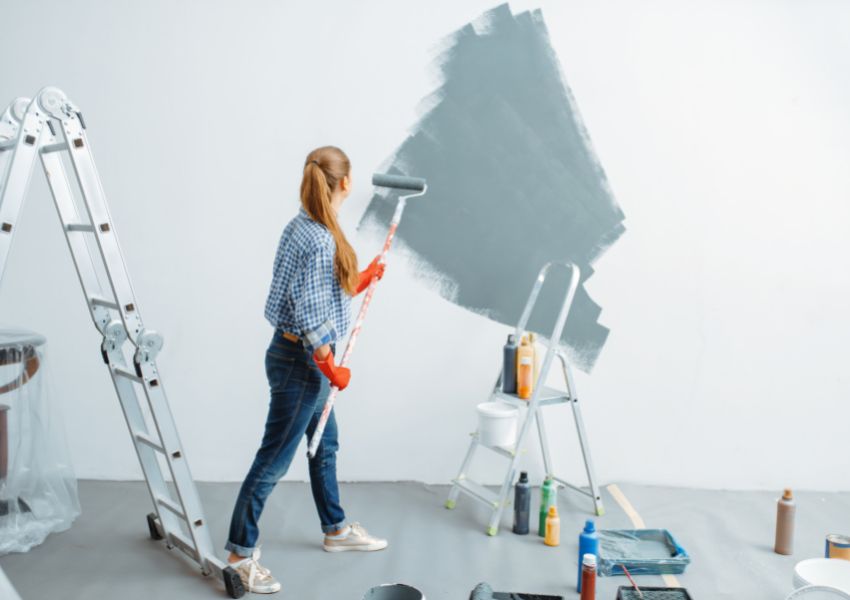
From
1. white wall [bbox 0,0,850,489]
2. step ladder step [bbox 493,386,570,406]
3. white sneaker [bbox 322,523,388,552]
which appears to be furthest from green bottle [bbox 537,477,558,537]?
white sneaker [bbox 322,523,388,552]

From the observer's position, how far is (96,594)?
2.29m

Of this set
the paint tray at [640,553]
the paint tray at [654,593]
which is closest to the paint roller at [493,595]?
the paint tray at [654,593]

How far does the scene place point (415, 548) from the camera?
105 inches

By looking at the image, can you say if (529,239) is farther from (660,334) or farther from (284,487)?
(284,487)

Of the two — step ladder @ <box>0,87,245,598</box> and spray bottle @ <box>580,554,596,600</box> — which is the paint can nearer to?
spray bottle @ <box>580,554,596,600</box>

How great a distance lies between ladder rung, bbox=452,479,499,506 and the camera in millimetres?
2896

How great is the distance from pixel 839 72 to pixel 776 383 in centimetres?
137

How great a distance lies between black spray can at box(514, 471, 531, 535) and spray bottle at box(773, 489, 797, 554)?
883 mm

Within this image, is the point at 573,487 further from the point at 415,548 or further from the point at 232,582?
the point at 232,582

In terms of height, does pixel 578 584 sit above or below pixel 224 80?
below

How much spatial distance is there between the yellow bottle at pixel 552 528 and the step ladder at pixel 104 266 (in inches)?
42.9

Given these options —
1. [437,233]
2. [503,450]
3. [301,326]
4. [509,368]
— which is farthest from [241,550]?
[437,233]

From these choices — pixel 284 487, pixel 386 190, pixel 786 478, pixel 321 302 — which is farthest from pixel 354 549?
pixel 786 478

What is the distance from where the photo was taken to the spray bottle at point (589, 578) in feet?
7.02
